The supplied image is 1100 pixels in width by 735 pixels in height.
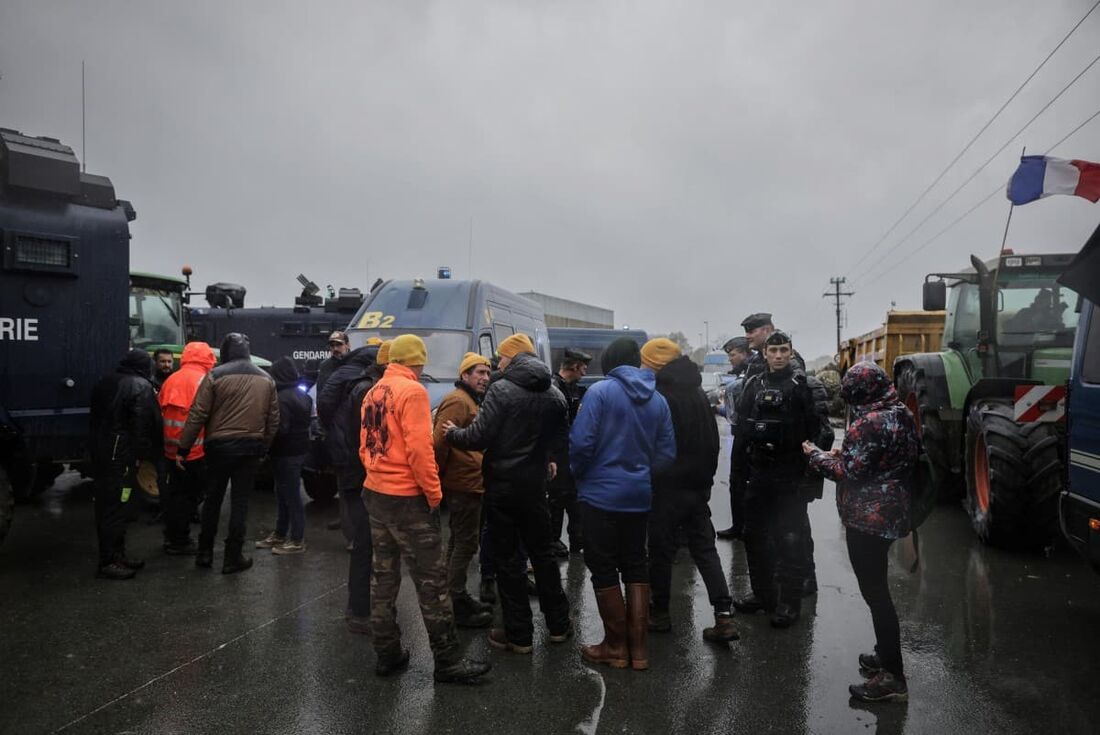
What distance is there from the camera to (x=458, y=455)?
183 inches

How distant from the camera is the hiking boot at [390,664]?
400 centimetres

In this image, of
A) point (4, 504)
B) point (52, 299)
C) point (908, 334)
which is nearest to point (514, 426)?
point (4, 504)

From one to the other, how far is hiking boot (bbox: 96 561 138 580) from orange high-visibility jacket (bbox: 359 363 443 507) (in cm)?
296

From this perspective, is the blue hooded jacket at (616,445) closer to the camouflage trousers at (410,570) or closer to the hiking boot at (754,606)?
the camouflage trousers at (410,570)

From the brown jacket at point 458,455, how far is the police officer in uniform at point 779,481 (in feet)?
6.32

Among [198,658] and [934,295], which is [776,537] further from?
[934,295]

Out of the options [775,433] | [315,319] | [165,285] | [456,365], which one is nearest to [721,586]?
[775,433]

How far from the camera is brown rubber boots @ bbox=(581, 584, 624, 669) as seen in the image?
410 cm

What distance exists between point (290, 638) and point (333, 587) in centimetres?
100

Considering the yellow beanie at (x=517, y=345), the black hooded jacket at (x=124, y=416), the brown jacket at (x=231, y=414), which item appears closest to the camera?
the yellow beanie at (x=517, y=345)

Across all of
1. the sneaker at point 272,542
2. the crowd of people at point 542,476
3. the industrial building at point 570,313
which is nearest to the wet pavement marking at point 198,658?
the crowd of people at point 542,476

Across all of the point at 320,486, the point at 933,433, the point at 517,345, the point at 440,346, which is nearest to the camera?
the point at 517,345

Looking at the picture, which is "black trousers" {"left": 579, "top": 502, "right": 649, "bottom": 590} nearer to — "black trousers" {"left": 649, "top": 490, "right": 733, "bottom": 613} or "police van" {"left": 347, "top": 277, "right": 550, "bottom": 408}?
"black trousers" {"left": 649, "top": 490, "right": 733, "bottom": 613}

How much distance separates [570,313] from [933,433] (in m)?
47.0
